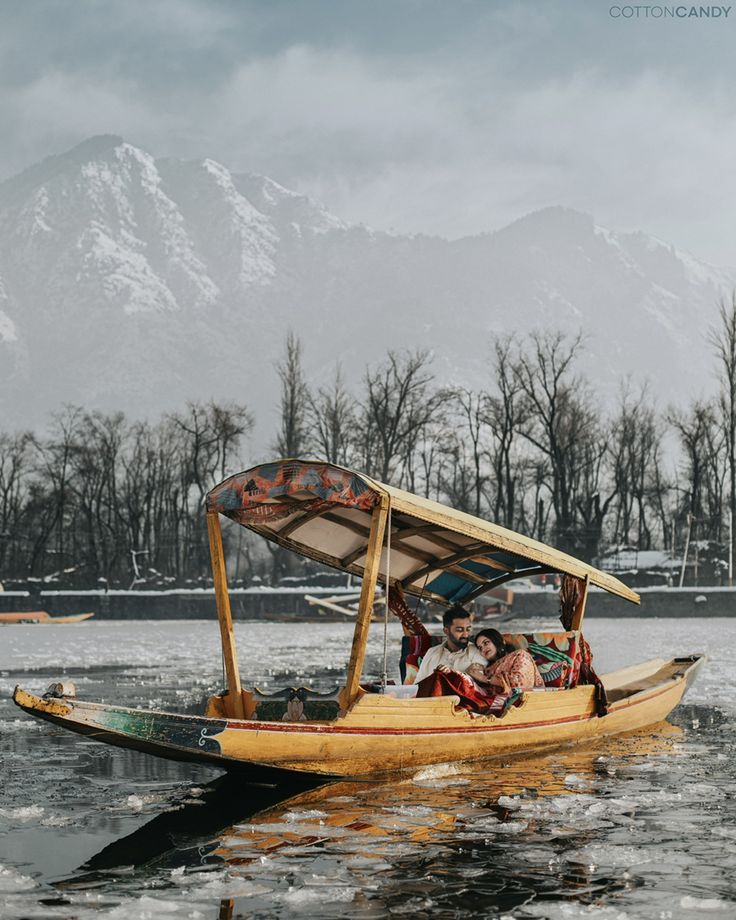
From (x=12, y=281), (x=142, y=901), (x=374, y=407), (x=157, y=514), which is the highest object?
(x=12, y=281)

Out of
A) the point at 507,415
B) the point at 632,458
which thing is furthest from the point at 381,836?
the point at 632,458

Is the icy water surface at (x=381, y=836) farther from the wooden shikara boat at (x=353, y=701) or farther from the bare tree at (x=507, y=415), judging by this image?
the bare tree at (x=507, y=415)

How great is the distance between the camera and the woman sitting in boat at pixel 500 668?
38.7 ft

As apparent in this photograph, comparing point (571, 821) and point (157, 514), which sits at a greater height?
point (157, 514)

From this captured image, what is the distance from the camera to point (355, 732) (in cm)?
996

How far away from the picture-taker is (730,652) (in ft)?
86.4

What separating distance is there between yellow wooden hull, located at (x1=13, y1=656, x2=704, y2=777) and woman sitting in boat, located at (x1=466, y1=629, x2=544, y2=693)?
0.87 feet

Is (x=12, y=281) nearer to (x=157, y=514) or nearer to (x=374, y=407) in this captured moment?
(x=157, y=514)

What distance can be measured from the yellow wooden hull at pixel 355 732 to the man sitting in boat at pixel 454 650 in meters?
0.79

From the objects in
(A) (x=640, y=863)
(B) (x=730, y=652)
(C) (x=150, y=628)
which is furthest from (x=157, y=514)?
(A) (x=640, y=863)

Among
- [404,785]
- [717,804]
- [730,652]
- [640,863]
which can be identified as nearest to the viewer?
[640,863]

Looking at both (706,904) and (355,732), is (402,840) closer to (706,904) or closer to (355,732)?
(355,732)

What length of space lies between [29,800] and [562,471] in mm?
45573

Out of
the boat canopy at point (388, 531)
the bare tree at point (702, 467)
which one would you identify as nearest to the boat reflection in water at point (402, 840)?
the boat canopy at point (388, 531)
